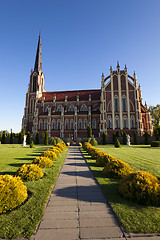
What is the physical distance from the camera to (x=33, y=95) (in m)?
50.8

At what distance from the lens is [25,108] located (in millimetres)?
50125

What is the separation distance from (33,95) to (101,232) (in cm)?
5287

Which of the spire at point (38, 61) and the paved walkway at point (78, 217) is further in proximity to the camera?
the spire at point (38, 61)

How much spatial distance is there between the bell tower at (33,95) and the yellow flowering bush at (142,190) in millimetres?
44556

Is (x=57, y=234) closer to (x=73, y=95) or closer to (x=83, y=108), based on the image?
(x=83, y=108)

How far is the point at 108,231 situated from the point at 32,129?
4741cm

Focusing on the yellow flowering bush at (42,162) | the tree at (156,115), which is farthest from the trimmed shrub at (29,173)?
the tree at (156,115)

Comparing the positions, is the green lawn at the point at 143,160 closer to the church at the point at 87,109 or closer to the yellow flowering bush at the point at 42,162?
the yellow flowering bush at the point at 42,162

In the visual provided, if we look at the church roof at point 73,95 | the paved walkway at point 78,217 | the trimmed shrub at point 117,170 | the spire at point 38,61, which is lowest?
the paved walkway at point 78,217

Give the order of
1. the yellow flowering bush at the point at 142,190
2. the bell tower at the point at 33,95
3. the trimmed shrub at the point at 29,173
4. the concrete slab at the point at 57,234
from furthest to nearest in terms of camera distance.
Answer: the bell tower at the point at 33,95 → the trimmed shrub at the point at 29,173 → the yellow flowering bush at the point at 142,190 → the concrete slab at the point at 57,234

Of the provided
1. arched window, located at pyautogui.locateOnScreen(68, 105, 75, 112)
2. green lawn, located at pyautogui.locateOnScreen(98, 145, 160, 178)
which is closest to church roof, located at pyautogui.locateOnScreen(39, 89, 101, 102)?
arched window, located at pyautogui.locateOnScreen(68, 105, 75, 112)

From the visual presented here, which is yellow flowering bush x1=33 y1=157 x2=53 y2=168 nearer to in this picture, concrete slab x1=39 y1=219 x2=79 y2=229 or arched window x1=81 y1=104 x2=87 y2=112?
concrete slab x1=39 y1=219 x2=79 y2=229

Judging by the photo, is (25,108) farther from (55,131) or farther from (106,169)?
(106,169)

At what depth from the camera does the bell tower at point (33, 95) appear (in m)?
48.6
